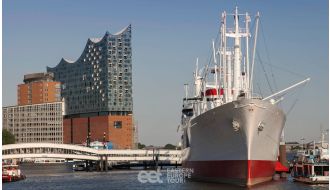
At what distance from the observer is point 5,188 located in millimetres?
76438

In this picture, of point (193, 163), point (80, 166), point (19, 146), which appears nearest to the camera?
point (193, 163)

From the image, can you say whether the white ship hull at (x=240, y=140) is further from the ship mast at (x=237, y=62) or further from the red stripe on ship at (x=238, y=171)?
the ship mast at (x=237, y=62)

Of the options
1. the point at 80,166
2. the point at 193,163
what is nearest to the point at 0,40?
the point at 193,163

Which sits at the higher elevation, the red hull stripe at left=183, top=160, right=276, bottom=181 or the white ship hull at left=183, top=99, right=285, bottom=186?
the white ship hull at left=183, top=99, right=285, bottom=186

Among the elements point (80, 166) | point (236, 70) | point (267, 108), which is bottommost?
point (80, 166)

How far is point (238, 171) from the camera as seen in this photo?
61094mm

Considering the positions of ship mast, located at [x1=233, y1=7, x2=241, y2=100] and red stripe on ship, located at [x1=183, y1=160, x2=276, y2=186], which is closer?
red stripe on ship, located at [x1=183, y1=160, x2=276, y2=186]

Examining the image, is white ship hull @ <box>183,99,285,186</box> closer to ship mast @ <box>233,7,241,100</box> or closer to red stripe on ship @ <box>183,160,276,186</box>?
red stripe on ship @ <box>183,160,276,186</box>

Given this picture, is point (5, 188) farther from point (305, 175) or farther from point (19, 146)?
point (19, 146)

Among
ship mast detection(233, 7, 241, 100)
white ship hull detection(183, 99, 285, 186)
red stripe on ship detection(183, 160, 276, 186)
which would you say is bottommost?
red stripe on ship detection(183, 160, 276, 186)

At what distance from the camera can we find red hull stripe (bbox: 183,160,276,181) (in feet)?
199

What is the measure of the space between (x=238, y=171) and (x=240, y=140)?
9.50 feet

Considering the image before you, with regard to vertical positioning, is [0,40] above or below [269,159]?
above

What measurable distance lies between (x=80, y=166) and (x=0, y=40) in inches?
5311
